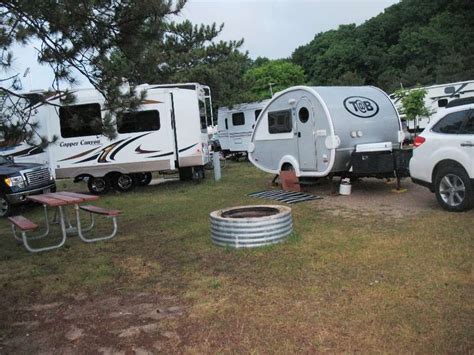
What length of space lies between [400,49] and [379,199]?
57445 millimetres

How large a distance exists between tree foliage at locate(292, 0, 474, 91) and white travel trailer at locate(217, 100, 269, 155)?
27.3 meters

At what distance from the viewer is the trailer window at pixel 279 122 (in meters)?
12.3

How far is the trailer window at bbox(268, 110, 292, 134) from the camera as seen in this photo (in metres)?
12.3

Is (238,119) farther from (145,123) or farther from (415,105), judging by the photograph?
(145,123)

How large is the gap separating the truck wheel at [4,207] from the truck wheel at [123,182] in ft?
11.2

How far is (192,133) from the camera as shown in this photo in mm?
14719

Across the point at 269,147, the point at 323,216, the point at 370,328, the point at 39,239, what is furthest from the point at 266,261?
the point at 269,147

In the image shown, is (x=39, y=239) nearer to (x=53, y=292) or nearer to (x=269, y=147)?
(x=53, y=292)

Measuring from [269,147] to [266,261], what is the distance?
280 inches

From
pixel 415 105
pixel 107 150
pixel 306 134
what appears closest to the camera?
pixel 306 134

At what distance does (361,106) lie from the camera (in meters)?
11.6

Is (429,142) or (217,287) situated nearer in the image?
(217,287)

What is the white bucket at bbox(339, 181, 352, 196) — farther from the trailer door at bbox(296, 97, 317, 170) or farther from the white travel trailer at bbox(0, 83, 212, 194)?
the white travel trailer at bbox(0, 83, 212, 194)

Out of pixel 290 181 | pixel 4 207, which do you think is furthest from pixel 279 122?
pixel 4 207
